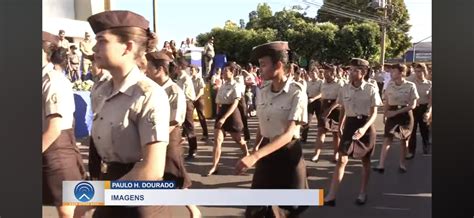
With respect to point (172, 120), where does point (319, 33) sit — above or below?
above

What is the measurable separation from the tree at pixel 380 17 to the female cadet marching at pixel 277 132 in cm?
23

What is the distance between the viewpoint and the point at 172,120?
2.10 metres

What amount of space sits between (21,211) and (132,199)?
49 cm

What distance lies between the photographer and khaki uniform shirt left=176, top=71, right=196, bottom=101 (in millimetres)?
2178

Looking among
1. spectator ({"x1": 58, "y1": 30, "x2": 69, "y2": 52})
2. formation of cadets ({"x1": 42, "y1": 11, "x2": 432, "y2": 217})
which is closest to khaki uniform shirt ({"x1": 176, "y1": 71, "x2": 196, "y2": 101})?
formation of cadets ({"x1": 42, "y1": 11, "x2": 432, "y2": 217})

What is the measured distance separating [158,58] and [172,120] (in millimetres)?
261

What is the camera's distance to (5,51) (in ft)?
6.81

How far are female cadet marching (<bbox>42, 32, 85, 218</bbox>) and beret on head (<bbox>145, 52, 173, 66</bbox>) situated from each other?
36 cm

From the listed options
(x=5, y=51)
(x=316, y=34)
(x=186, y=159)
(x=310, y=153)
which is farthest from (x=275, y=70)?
(x=5, y=51)

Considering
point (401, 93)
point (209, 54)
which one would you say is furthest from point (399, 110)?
point (209, 54)

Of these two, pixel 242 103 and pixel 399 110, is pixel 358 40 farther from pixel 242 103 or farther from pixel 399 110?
pixel 242 103

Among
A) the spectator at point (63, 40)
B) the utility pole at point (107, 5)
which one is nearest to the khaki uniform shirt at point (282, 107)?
the utility pole at point (107, 5)

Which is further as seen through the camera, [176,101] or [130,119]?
[176,101]

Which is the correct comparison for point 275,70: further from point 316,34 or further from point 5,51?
point 5,51
